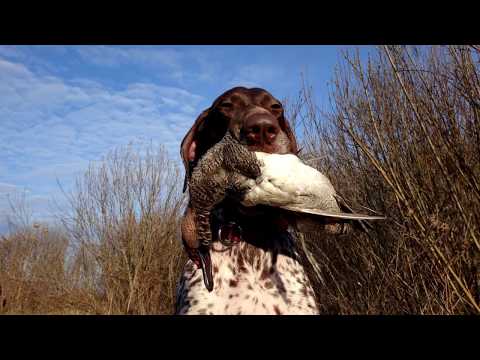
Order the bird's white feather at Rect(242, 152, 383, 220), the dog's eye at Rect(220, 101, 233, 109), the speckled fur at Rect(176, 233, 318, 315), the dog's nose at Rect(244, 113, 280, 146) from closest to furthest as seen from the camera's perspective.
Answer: the bird's white feather at Rect(242, 152, 383, 220), the dog's nose at Rect(244, 113, 280, 146), the speckled fur at Rect(176, 233, 318, 315), the dog's eye at Rect(220, 101, 233, 109)

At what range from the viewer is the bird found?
170 cm

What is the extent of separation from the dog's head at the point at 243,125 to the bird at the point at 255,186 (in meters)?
0.07

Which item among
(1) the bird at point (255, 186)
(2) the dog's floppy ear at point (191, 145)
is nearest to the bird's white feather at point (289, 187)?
(1) the bird at point (255, 186)

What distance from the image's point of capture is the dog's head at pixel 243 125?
1807 mm

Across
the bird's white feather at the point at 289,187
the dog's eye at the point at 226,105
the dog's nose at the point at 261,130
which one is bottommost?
the bird's white feather at the point at 289,187

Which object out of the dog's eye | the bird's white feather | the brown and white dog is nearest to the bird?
the bird's white feather

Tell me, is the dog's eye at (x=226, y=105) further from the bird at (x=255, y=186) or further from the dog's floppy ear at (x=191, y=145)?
the bird at (x=255, y=186)

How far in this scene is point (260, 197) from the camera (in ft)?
5.74

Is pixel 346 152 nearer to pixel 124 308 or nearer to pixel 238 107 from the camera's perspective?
pixel 238 107

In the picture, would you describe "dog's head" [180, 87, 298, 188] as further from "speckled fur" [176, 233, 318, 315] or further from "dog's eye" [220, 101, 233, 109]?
"speckled fur" [176, 233, 318, 315]

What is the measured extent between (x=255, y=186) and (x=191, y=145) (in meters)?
0.84

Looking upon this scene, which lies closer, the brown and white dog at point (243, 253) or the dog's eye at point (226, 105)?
the brown and white dog at point (243, 253)

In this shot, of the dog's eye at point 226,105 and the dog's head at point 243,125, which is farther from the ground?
the dog's eye at point 226,105
